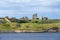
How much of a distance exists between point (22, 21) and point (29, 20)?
8.98ft

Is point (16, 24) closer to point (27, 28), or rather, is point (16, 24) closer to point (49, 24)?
point (27, 28)

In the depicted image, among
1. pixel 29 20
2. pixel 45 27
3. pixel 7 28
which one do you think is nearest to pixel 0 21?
pixel 7 28

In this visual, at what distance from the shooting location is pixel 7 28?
9712cm

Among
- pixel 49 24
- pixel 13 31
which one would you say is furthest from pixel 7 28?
pixel 49 24

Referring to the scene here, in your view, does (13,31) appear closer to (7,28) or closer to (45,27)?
(7,28)

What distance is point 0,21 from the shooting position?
97812 millimetres

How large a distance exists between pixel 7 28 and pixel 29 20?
8845 mm

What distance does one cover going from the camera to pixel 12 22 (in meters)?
95.6

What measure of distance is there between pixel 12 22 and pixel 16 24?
201cm

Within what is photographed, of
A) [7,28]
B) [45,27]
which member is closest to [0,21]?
[7,28]

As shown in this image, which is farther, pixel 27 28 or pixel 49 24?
pixel 49 24

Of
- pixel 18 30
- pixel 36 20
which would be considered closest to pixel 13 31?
pixel 18 30

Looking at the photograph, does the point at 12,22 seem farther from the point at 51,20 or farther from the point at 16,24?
the point at 51,20

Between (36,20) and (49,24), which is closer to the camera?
(36,20)
